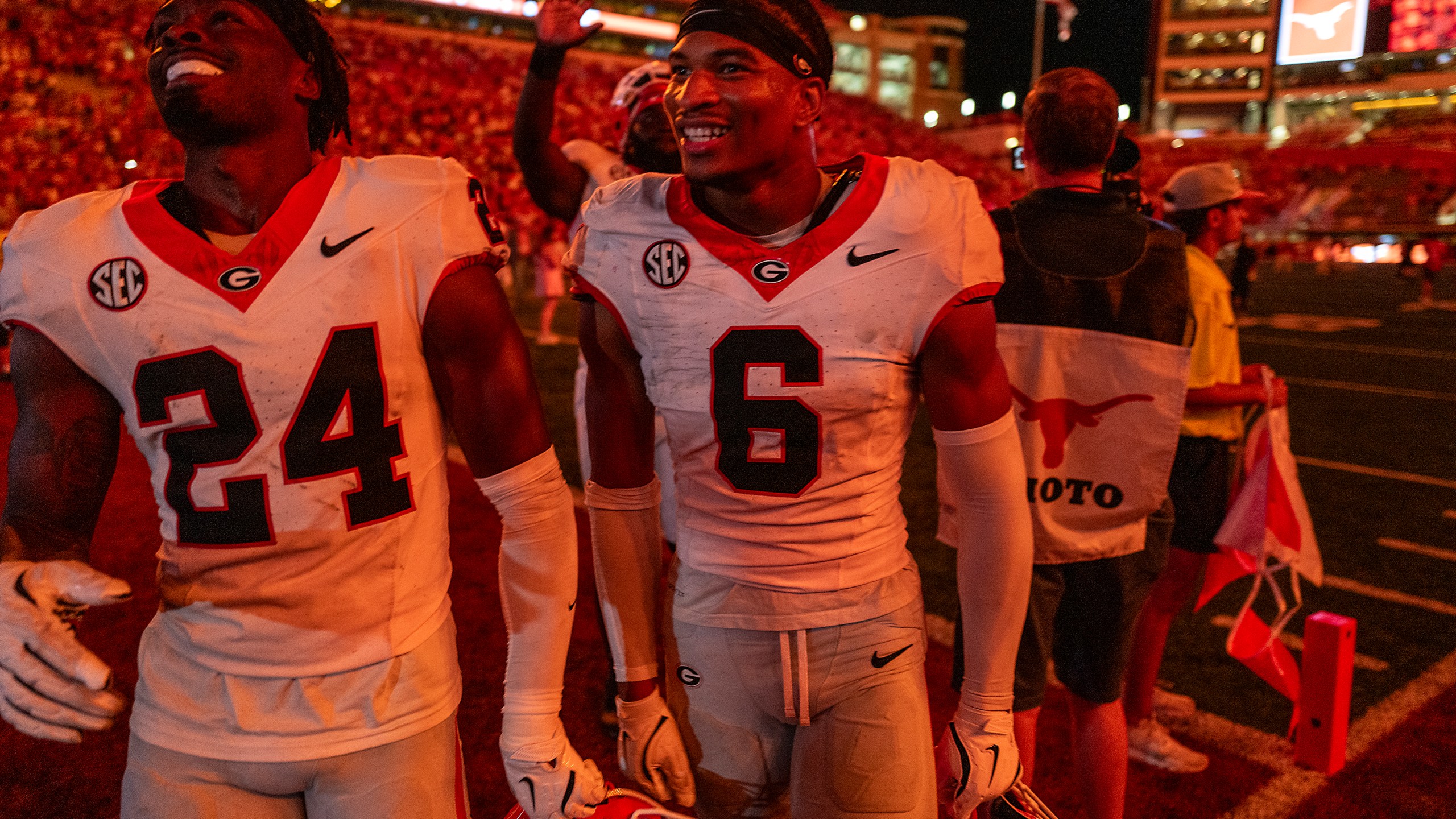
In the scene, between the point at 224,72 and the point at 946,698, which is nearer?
the point at 224,72

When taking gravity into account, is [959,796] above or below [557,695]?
below

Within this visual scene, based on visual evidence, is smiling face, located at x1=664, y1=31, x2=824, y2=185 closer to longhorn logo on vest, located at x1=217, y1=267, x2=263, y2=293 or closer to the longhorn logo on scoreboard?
longhorn logo on vest, located at x1=217, y1=267, x2=263, y2=293

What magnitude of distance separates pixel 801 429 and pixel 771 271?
0.27 metres

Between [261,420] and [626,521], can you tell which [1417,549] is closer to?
[626,521]

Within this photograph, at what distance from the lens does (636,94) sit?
3379 millimetres

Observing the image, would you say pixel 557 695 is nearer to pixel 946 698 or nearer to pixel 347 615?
pixel 347 615

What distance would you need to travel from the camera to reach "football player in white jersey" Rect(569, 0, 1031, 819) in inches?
64.4

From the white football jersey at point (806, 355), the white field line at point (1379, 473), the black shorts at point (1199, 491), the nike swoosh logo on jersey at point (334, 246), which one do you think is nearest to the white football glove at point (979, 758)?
the white football jersey at point (806, 355)

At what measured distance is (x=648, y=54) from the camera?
1235 inches

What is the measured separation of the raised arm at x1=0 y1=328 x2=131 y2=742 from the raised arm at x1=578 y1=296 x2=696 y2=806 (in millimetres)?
770

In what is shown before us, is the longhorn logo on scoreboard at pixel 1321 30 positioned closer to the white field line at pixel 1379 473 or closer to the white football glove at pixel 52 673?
the white field line at pixel 1379 473

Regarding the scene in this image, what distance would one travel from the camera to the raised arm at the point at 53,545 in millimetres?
1303

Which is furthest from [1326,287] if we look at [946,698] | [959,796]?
[959,796]

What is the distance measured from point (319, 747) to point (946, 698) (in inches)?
98.3
